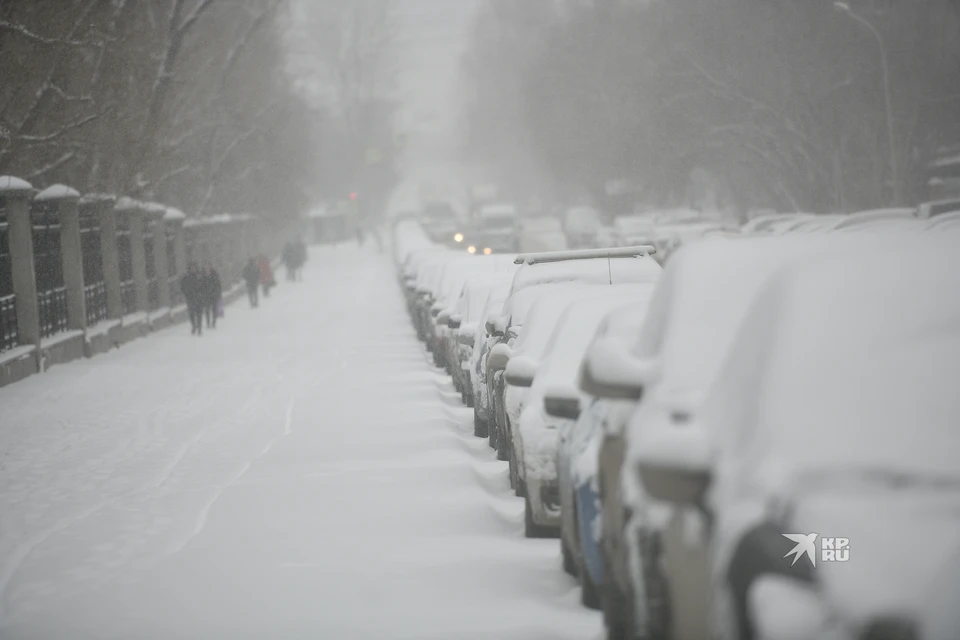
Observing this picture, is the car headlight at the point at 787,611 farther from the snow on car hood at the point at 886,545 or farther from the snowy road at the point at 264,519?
the snowy road at the point at 264,519

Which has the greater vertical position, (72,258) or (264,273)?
(72,258)

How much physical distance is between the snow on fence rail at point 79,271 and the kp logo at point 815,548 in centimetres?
1747

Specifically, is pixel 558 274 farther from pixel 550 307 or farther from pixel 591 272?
pixel 550 307

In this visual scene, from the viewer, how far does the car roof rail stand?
13406mm

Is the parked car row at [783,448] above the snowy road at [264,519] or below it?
above

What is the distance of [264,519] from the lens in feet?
30.8

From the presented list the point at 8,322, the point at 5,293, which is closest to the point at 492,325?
the point at 5,293

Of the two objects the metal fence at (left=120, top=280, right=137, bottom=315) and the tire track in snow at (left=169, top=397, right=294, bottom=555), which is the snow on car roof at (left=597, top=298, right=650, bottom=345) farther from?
the metal fence at (left=120, top=280, right=137, bottom=315)

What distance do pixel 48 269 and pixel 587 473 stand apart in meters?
18.2

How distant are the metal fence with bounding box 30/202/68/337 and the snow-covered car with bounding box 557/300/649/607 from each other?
53.6ft

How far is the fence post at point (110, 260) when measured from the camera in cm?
2734

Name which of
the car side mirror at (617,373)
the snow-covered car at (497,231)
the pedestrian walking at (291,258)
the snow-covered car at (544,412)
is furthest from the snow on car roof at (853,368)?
the snow-covered car at (497,231)

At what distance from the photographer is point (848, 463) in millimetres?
3541

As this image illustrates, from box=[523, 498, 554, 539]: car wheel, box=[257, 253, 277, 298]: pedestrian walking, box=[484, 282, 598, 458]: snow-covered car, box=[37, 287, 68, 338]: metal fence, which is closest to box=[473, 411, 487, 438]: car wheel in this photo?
box=[484, 282, 598, 458]: snow-covered car
